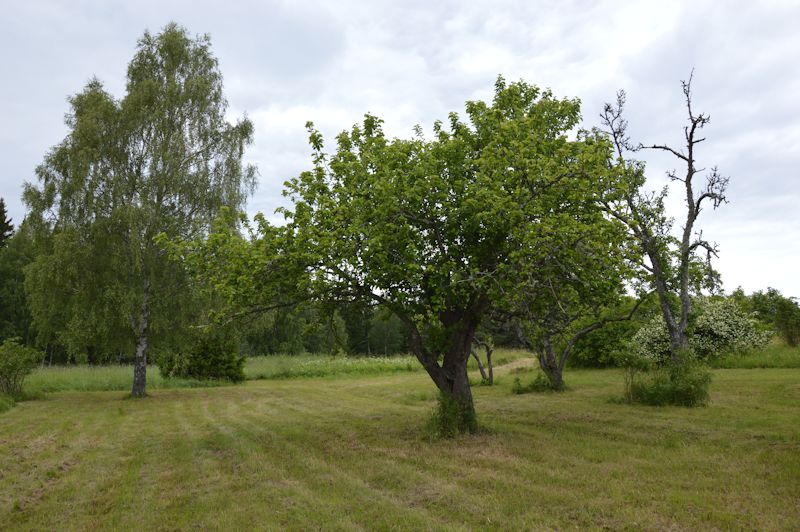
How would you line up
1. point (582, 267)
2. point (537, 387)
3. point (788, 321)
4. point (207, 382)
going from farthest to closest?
1. point (207, 382)
2. point (788, 321)
3. point (537, 387)
4. point (582, 267)

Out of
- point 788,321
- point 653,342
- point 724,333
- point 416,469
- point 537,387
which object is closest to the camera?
point 416,469

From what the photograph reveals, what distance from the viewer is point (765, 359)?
21.5 metres

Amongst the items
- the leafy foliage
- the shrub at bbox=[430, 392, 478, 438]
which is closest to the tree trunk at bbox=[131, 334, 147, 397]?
the shrub at bbox=[430, 392, 478, 438]

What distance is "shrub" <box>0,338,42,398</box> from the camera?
1831cm

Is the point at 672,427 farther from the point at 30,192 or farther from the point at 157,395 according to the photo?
the point at 30,192

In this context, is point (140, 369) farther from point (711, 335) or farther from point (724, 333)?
point (724, 333)

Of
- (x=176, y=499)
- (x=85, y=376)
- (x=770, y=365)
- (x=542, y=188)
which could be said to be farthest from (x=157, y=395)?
(x=770, y=365)

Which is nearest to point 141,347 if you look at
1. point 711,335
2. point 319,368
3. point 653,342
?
point 319,368

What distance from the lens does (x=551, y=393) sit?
17594mm

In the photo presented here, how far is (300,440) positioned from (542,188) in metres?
7.08

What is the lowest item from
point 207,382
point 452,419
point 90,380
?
point 207,382

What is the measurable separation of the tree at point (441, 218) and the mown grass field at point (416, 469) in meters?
2.39

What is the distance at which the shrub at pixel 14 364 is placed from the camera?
18312 millimetres

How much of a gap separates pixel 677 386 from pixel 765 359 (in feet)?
38.4
